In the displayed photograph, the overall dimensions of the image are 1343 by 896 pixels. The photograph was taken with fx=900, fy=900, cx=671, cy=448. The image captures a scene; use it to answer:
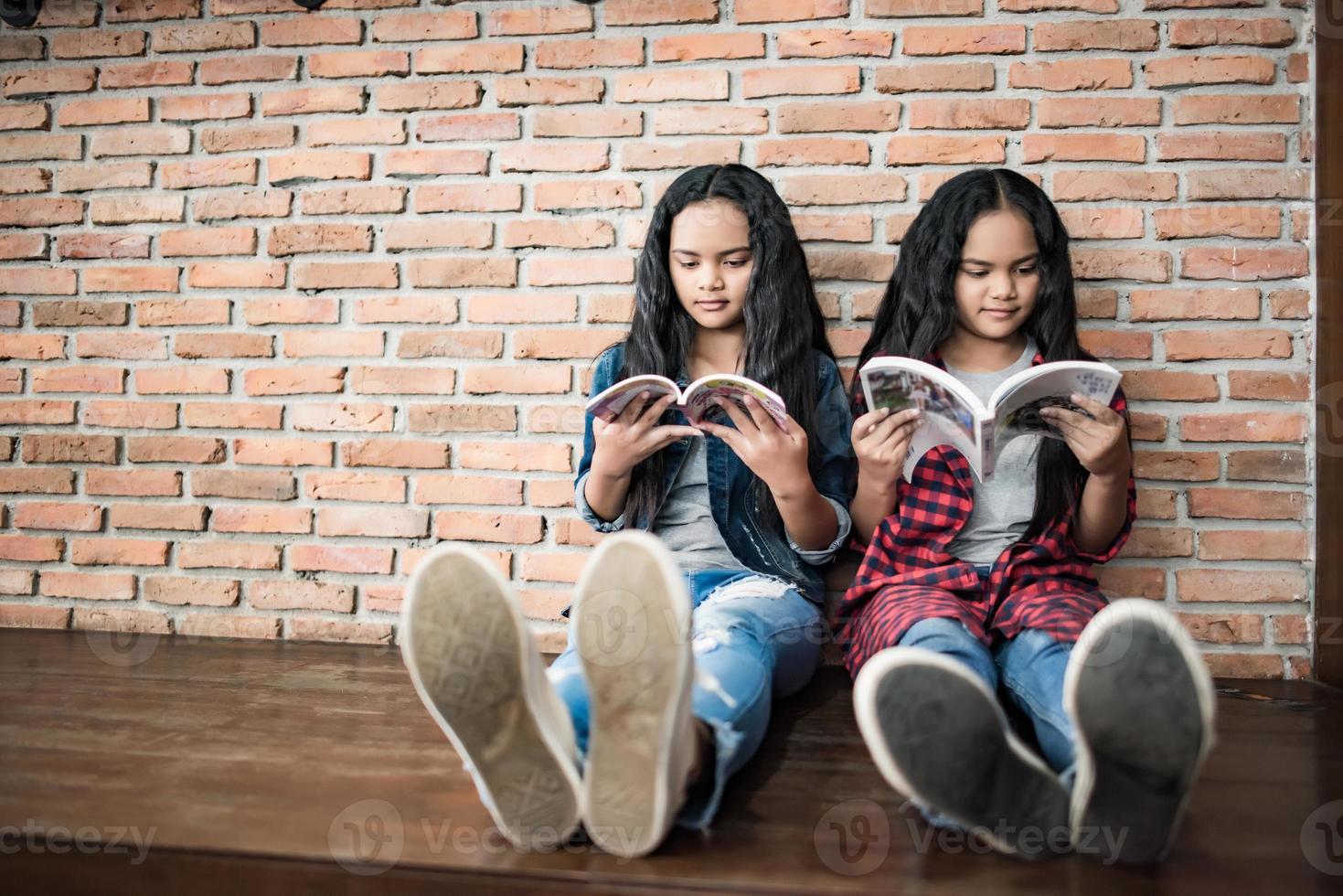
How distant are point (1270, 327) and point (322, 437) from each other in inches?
91.5

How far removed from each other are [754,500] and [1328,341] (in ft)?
4.38

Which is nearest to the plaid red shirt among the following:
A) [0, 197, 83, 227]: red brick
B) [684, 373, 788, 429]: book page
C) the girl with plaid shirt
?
the girl with plaid shirt

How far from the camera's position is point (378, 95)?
233cm

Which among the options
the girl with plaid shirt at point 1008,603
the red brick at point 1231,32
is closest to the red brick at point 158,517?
the girl with plaid shirt at point 1008,603

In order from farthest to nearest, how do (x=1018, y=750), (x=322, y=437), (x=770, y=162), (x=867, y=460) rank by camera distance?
(x=322, y=437) → (x=770, y=162) → (x=867, y=460) → (x=1018, y=750)

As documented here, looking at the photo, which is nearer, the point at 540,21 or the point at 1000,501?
the point at 1000,501

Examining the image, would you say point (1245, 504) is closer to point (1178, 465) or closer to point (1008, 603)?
point (1178, 465)

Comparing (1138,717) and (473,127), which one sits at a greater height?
(473,127)

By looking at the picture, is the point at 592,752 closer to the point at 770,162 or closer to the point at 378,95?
the point at 770,162

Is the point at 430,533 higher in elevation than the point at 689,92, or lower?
lower

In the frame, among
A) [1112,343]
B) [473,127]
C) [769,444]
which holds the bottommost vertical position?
[769,444]

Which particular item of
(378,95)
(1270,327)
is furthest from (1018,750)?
(378,95)
